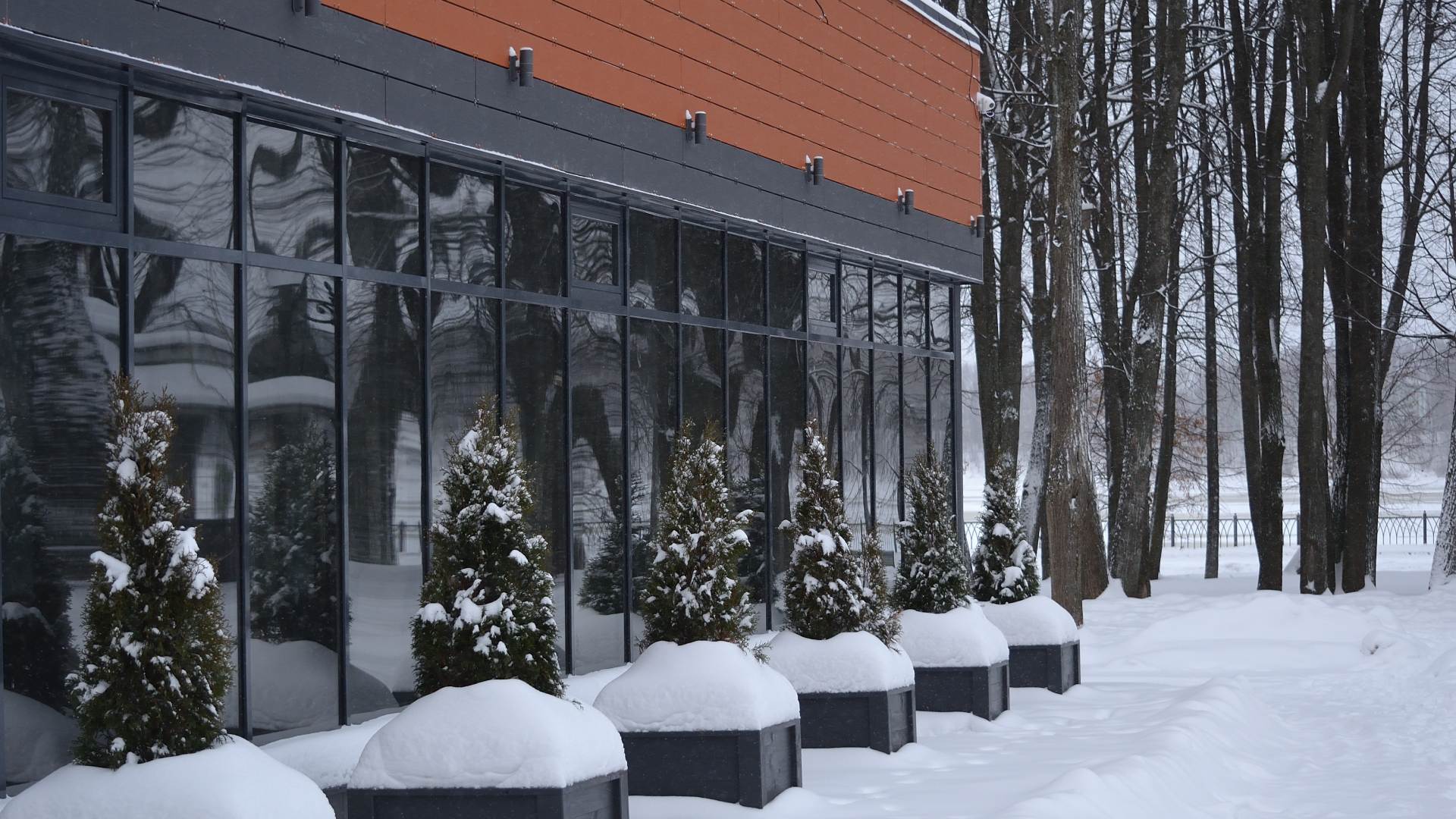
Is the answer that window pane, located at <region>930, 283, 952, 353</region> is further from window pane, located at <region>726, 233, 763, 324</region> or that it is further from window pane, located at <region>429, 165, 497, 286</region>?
window pane, located at <region>429, 165, 497, 286</region>

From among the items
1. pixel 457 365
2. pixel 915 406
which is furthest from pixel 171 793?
pixel 915 406

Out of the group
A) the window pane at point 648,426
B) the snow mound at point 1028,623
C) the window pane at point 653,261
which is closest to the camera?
the window pane at point 648,426

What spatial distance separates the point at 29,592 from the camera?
7.95 meters

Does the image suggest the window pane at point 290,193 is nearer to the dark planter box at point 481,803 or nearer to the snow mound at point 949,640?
the dark planter box at point 481,803

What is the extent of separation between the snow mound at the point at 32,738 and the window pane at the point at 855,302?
10.8 metres

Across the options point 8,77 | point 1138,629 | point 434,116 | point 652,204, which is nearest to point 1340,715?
point 1138,629

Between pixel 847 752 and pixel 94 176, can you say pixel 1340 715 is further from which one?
pixel 94 176

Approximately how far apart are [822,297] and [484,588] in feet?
30.4

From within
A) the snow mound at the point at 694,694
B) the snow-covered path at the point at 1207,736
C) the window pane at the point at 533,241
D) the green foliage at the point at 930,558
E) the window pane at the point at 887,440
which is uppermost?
the window pane at the point at 533,241

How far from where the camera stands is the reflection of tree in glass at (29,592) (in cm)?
786

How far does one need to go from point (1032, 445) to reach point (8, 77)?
22230 mm

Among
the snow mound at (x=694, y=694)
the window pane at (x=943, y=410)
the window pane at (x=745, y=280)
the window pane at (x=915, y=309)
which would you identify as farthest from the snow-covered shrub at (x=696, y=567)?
the window pane at (x=943, y=410)

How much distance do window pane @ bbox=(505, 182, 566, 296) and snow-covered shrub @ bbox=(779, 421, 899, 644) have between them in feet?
8.26

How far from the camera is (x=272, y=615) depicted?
371 inches
